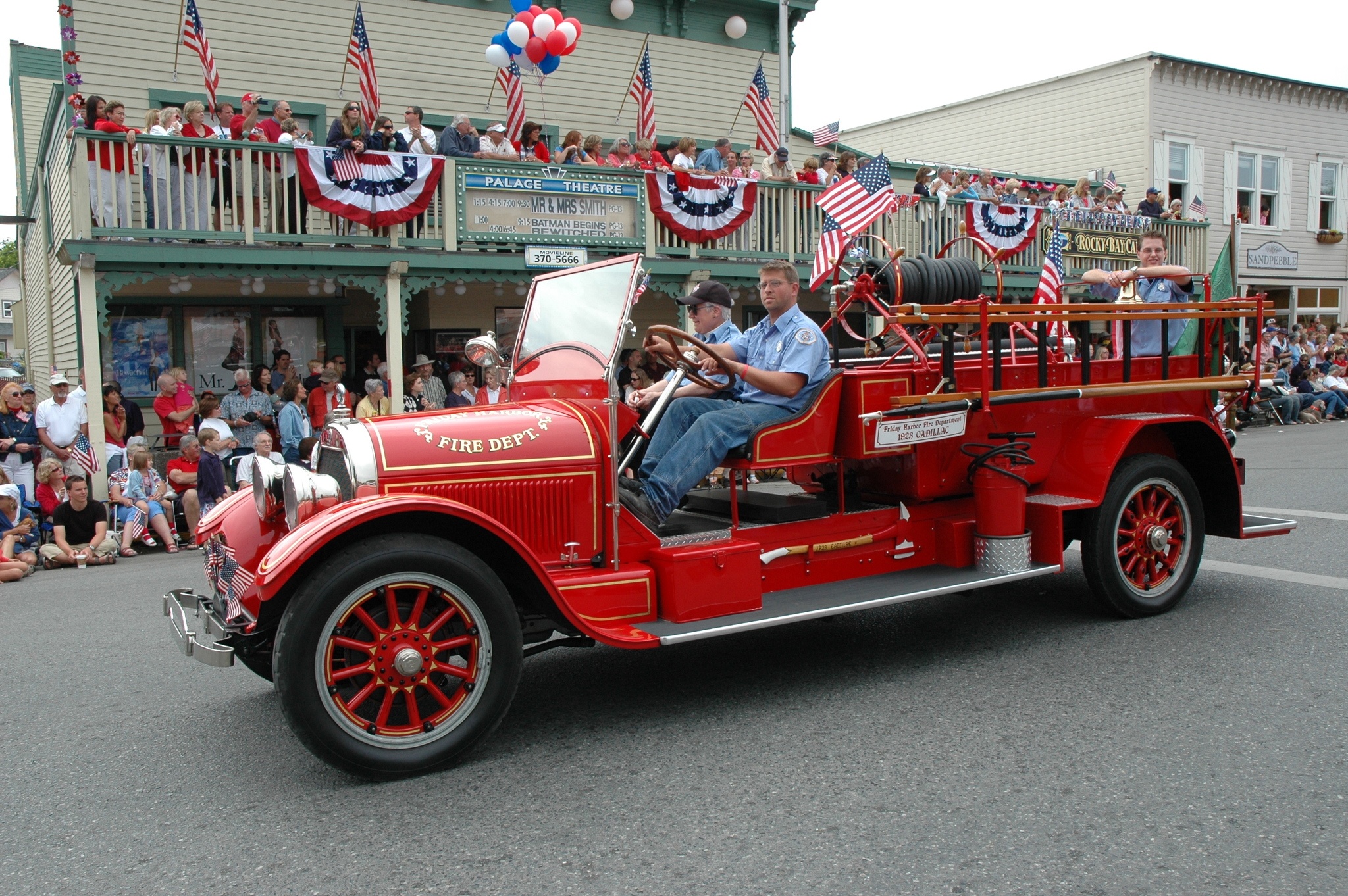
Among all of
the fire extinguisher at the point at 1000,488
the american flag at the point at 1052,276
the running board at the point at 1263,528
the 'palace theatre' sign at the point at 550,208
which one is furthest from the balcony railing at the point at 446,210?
the fire extinguisher at the point at 1000,488

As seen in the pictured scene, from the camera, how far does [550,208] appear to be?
13820 mm

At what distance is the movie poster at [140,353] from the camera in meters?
13.7

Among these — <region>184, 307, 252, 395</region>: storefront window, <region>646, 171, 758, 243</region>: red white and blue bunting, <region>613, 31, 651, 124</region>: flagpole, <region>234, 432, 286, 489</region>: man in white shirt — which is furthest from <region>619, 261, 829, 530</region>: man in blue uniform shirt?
<region>613, 31, 651, 124</region>: flagpole

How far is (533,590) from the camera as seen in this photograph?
4.16 m

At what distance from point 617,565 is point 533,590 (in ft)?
1.60

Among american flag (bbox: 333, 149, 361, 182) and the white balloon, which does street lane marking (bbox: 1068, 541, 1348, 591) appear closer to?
american flag (bbox: 333, 149, 361, 182)

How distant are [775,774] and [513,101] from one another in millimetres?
12512

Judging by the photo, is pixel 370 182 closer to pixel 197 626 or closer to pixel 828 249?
pixel 828 249

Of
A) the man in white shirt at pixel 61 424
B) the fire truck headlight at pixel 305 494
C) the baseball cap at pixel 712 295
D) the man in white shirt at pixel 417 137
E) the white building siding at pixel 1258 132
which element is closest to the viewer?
the fire truck headlight at pixel 305 494

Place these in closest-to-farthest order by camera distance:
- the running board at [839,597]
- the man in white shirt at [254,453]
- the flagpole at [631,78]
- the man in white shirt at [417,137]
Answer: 1. the running board at [839,597]
2. the man in white shirt at [254,453]
3. the man in white shirt at [417,137]
4. the flagpole at [631,78]

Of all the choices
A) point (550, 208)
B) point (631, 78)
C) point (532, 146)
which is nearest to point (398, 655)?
point (550, 208)

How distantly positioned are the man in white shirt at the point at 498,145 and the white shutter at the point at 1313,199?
2476 centimetres

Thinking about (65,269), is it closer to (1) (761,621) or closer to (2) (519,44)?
(2) (519,44)

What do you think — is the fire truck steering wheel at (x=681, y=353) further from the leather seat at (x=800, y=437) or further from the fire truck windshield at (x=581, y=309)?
the leather seat at (x=800, y=437)
